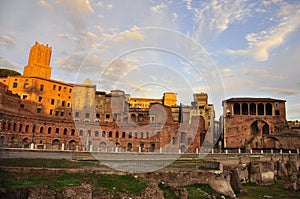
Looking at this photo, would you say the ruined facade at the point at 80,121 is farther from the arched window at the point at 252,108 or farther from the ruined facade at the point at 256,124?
the arched window at the point at 252,108

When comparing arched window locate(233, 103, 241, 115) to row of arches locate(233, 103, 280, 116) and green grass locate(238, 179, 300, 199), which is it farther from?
green grass locate(238, 179, 300, 199)

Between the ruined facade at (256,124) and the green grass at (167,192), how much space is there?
3969 centimetres

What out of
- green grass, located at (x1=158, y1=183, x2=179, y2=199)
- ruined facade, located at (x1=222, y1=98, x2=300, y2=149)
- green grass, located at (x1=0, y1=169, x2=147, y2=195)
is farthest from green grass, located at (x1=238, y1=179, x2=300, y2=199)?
ruined facade, located at (x1=222, y1=98, x2=300, y2=149)

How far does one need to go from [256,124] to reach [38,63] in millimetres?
62334

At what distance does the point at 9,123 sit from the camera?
145 ft

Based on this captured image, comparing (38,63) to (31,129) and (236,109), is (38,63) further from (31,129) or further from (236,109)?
(236,109)

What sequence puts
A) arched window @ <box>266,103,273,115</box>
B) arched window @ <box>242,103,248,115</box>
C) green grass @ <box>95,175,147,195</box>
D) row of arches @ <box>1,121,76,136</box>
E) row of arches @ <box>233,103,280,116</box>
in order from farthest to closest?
A: arched window @ <box>242,103,248,115</box>
row of arches @ <box>233,103,280,116</box>
arched window @ <box>266,103,273,115</box>
row of arches @ <box>1,121,76,136</box>
green grass @ <box>95,175,147,195</box>

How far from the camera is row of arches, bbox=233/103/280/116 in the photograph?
60.1 meters

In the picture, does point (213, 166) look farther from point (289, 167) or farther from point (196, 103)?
point (196, 103)

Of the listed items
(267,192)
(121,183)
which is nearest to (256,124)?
(267,192)

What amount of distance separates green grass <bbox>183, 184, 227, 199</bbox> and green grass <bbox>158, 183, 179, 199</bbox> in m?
1.47

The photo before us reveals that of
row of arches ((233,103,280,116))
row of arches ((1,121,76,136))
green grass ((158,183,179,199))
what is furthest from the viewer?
row of arches ((233,103,280,116))

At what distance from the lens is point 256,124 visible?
59812 mm

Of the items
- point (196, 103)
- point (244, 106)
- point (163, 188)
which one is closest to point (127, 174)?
point (163, 188)
